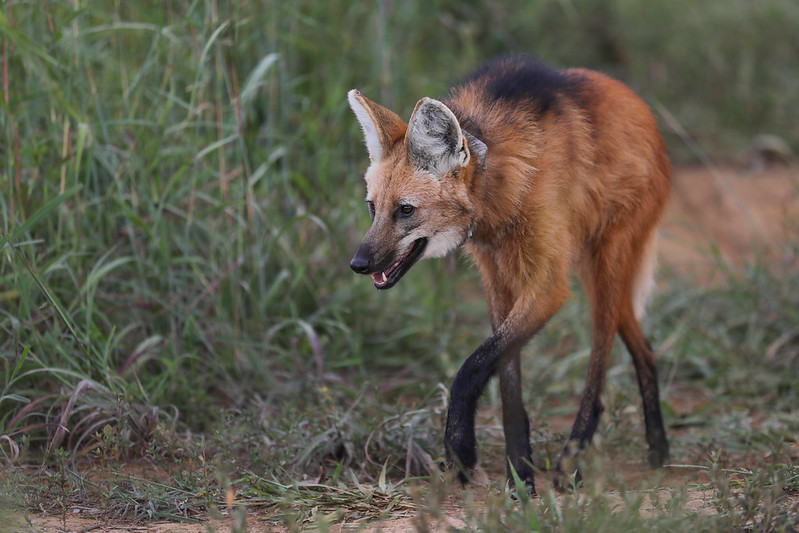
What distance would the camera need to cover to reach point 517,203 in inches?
112

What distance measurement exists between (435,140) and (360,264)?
47 centimetres

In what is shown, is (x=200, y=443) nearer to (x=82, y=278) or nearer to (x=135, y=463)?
(x=135, y=463)

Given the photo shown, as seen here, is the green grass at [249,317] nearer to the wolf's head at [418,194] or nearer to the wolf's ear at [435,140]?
the wolf's head at [418,194]

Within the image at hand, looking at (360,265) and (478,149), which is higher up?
(478,149)

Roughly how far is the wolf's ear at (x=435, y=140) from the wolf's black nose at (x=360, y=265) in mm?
370

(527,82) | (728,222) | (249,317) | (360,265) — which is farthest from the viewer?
(728,222)

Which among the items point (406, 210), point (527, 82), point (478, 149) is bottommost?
point (406, 210)

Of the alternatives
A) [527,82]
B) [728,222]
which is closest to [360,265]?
[527,82]

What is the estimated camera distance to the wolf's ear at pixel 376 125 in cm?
284

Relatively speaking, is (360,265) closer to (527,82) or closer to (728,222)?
(527,82)

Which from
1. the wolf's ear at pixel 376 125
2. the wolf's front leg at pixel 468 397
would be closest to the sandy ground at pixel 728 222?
the wolf's front leg at pixel 468 397

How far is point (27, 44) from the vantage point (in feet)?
9.96

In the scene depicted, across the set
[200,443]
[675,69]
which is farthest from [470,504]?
[675,69]

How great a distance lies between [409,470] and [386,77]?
7.35 feet
